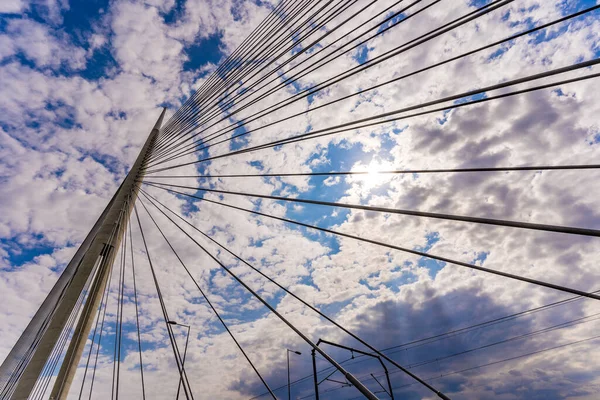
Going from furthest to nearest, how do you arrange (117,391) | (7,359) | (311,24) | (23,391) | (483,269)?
1. (7,359)
2. (311,24)
3. (117,391)
4. (23,391)
5. (483,269)

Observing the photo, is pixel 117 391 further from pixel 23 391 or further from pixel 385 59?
pixel 385 59

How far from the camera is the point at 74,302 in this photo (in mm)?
8367

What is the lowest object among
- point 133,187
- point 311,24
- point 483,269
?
point 483,269

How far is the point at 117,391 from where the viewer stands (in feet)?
23.8

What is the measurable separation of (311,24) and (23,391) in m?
11.0

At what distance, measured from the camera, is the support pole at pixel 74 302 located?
22.5ft

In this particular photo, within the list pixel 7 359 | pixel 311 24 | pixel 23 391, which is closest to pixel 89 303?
pixel 23 391

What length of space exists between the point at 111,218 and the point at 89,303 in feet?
10.2

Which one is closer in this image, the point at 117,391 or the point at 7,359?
the point at 117,391

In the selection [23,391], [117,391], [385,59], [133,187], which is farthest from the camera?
[133,187]

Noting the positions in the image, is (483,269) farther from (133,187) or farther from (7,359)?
(7,359)

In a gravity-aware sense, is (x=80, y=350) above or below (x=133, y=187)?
below

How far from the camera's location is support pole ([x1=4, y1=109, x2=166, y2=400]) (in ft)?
22.5

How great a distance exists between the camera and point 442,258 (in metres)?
3.78
